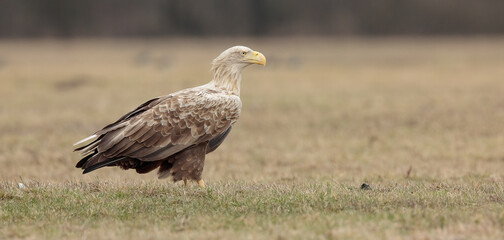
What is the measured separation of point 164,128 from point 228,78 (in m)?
1.29

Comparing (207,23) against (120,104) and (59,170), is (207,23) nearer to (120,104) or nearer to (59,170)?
(120,104)

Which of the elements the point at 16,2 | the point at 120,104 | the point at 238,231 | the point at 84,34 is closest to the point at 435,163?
the point at 238,231

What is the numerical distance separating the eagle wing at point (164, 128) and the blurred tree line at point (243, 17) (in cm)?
10366

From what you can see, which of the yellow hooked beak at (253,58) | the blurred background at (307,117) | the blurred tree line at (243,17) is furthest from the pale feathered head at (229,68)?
the blurred tree line at (243,17)

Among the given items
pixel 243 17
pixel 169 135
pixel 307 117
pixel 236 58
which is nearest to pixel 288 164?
pixel 236 58

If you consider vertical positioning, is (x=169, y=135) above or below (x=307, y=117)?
above

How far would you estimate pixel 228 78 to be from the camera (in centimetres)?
1023

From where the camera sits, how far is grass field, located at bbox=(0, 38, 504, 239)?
7191 mm

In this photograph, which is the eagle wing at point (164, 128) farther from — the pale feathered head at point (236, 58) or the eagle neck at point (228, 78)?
the pale feathered head at point (236, 58)

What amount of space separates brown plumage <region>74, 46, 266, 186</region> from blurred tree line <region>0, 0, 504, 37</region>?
4080 inches

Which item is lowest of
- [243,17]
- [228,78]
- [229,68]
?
[243,17]

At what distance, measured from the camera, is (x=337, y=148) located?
53.6 feet

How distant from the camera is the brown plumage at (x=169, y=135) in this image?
9.24 m

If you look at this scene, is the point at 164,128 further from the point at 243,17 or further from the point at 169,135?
the point at 243,17
